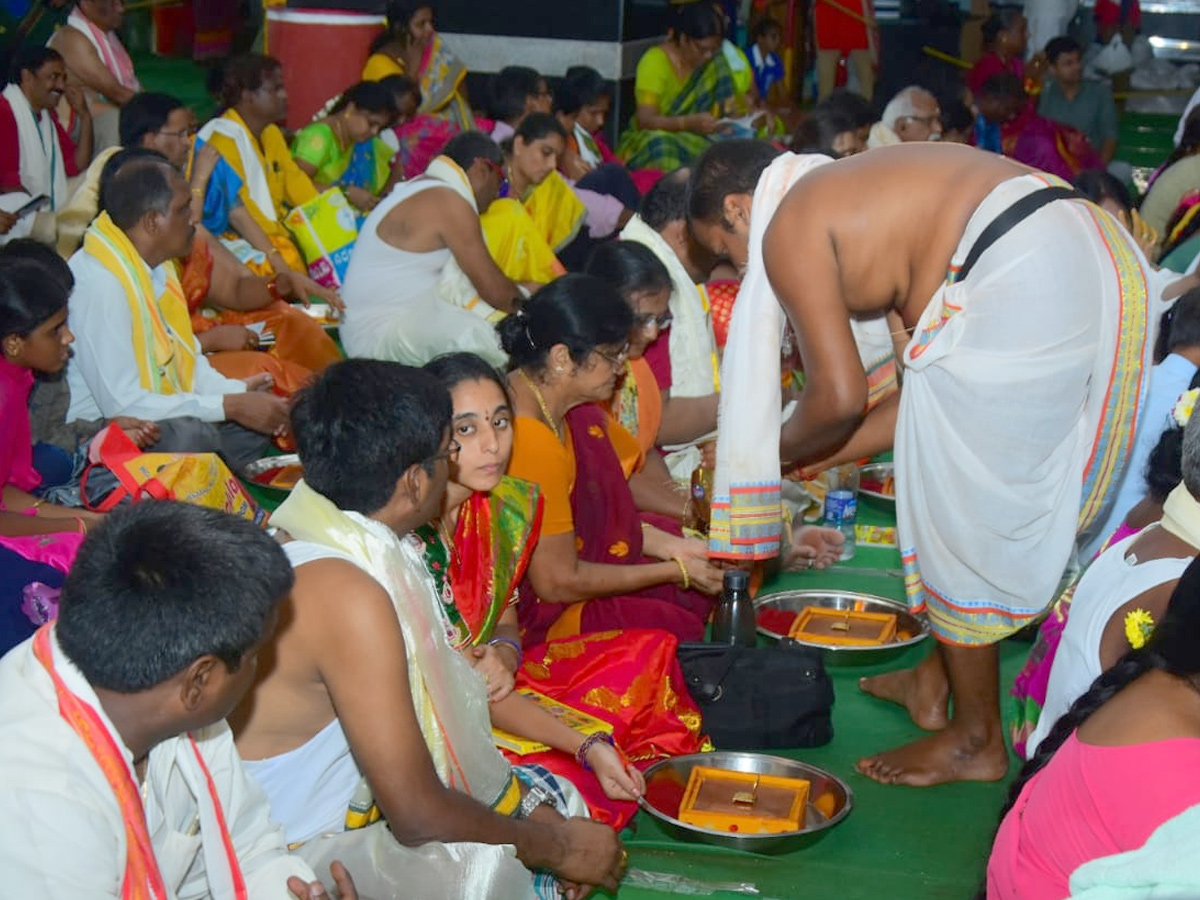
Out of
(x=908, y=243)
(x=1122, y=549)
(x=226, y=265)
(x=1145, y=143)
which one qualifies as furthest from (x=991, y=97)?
(x=1122, y=549)

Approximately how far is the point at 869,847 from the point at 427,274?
10.6 ft

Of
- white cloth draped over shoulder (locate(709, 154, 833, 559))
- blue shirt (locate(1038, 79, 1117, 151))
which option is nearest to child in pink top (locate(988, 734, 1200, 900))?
white cloth draped over shoulder (locate(709, 154, 833, 559))

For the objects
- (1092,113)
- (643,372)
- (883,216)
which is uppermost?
(883,216)

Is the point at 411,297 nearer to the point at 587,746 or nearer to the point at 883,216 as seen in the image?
the point at 883,216

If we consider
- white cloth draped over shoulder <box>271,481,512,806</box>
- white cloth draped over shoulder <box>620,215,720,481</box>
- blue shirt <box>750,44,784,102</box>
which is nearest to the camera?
white cloth draped over shoulder <box>271,481,512,806</box>

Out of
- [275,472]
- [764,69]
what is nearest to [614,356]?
[275,472]

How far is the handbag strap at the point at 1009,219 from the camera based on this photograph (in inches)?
107

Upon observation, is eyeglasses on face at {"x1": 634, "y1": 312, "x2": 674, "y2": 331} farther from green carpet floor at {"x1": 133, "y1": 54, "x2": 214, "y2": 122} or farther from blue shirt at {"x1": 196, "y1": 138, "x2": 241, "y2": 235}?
green carpet floor at {"x1": 133, "y1": 54, "x2": 214, "y2": 122}

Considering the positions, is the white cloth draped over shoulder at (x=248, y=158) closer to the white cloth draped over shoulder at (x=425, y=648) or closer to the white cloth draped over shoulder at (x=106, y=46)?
the white cloth draped over shoulder at (x=106, y=46)

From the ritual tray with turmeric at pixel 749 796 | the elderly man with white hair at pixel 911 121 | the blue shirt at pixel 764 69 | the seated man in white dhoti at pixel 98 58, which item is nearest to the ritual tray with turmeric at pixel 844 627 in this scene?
the ritual tray with turmeric at pixel 749 796

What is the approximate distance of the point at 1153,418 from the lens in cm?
316

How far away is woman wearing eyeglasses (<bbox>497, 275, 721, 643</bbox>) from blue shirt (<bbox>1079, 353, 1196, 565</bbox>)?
0.94m

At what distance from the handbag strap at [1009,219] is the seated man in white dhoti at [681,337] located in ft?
5.12

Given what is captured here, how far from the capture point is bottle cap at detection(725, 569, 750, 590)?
3.32 meters
